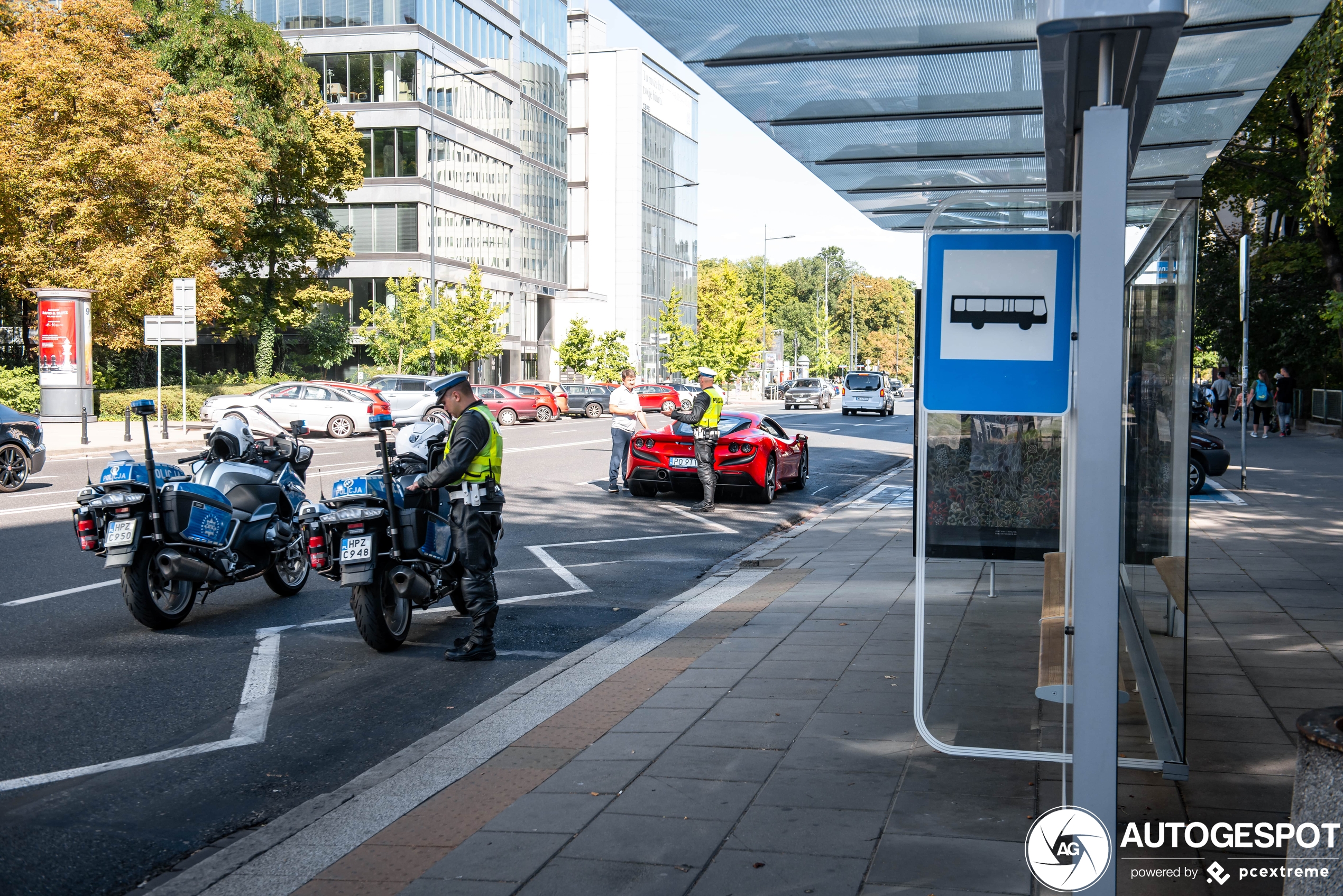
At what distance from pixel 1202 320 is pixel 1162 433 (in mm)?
34993

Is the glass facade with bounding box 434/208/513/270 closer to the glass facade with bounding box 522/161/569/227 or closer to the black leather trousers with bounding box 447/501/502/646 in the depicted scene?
the glass facade with bounding box 522/161/569/227

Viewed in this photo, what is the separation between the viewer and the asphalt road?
4.76 m

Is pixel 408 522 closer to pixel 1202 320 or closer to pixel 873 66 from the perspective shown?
pixel 873 66

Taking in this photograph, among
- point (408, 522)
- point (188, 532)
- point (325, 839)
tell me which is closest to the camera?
point (325, 839)

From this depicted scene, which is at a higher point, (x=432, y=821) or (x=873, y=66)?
(x=873, y=66)

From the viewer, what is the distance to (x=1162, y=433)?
4914 mm

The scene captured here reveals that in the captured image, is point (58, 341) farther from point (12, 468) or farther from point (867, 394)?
point (867, 394)

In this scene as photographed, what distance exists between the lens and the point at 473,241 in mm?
60438

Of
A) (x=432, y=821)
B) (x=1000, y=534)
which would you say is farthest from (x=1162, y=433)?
(x=1000, y=534)

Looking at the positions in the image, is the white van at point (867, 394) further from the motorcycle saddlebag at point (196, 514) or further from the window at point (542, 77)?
the motorcycle saddlebag at point (196, 514)

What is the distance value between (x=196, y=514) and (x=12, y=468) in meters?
10.2

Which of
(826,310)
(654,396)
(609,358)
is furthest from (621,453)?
(826,310)

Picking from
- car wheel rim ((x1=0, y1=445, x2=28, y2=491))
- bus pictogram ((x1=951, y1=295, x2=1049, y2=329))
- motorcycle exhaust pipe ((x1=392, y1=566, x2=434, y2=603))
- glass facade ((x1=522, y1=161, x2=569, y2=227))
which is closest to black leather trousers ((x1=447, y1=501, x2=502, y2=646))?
motorcycle exhaust pipe ((x1=392, y1=566, x2=434, y2=603))

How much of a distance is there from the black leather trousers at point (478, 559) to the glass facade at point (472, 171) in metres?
49.6
